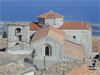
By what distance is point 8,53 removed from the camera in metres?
33.7

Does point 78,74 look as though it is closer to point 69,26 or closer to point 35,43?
point 35,43

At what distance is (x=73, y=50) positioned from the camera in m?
35.5

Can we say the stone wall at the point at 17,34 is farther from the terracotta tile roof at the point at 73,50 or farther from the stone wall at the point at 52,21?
the terracotta tile roof at the point at 73,50

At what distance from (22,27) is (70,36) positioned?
5.09 metres

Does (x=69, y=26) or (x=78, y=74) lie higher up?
(x=69, y=26)

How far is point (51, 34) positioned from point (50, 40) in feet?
5.39

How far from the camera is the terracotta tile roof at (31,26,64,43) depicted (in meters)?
34.0

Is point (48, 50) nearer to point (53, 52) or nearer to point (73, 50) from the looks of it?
point (53, 52)

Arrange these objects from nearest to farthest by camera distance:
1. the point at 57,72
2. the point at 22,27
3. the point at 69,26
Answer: the point at 57,72, the point at 22,27, the point at 69,26

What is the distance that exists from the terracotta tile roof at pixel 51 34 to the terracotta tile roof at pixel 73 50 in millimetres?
869

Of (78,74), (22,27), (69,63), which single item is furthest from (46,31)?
(78,74)

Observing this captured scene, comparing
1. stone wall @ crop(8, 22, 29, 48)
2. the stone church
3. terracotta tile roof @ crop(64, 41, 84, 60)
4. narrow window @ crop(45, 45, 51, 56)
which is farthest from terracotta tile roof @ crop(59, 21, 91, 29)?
narrow window @ crop(45, 45, 51, 56)

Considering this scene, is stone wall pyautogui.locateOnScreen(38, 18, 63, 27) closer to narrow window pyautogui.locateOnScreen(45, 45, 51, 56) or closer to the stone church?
the stone church

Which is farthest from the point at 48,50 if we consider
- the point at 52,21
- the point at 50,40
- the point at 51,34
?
the point at 52,21
